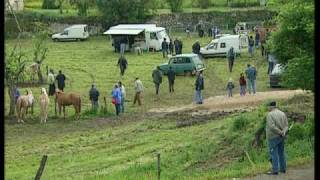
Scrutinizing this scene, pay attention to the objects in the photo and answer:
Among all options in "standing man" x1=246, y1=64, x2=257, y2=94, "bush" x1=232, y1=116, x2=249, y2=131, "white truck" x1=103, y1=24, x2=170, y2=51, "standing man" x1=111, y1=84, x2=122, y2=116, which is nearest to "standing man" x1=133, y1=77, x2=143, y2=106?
"standing man" x1=111, y1=84, x2=122, y2=116

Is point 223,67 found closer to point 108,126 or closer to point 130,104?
point 130,104

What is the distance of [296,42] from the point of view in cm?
1825

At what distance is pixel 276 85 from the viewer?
33.7 meters

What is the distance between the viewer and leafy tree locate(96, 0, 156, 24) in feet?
190

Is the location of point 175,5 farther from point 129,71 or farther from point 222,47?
point 129,71

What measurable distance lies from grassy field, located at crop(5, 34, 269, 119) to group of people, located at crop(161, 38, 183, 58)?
545mm

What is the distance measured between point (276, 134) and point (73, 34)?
43799 millimetres

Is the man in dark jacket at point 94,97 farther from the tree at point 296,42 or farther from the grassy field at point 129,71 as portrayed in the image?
the tree at point 296,42

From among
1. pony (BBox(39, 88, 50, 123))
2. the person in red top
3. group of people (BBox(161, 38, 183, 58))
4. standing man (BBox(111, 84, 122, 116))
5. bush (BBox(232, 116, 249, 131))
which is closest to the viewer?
bush (BBox(232, 116, 249, 131))

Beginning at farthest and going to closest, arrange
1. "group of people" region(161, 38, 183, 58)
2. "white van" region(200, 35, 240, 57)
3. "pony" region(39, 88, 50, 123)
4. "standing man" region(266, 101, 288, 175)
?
"group of people" region(161, 38, 183, 58) → "white van" region(200, 35, 240, 57) → "pony" region(39, 88, 50, 123) → "standing man" region(266, 101, 288, 175)

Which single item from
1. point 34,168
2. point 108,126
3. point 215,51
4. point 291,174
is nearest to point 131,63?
point 215,51

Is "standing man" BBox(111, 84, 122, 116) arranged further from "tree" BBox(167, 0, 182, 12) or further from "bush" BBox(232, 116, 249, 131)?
"tree" BBox(167, 0, 182, 12)

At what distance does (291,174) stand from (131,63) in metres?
30.2

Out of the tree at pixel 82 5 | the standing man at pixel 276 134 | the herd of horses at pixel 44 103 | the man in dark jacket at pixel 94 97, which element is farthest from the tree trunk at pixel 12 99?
the tree at pixel 82 5
